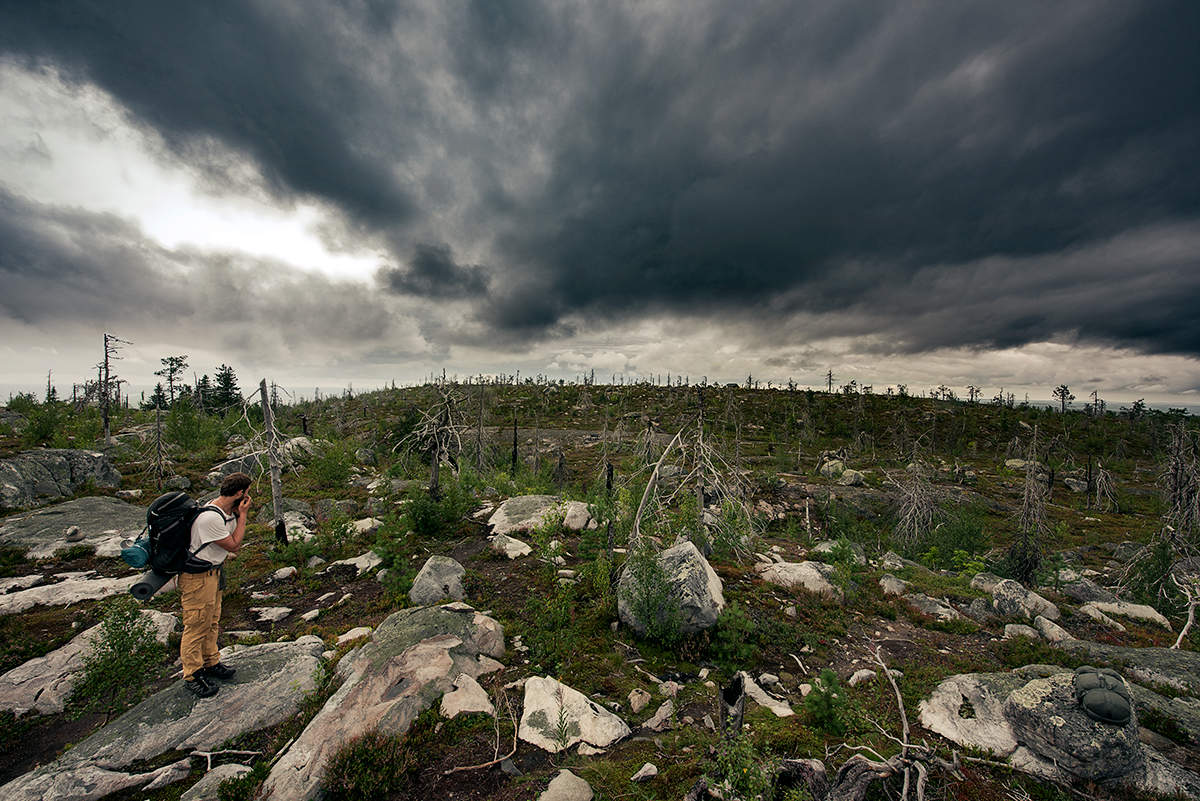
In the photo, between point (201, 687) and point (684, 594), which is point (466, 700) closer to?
point (201, 687)

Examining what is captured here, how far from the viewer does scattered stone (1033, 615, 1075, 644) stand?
9.20 meters

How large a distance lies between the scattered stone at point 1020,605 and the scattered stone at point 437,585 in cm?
1428

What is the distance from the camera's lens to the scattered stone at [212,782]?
14.1ft

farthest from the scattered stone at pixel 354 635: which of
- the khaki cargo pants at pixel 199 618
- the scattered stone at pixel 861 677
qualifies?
the scattered stone at pixel 861 677

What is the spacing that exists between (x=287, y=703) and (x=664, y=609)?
607cm

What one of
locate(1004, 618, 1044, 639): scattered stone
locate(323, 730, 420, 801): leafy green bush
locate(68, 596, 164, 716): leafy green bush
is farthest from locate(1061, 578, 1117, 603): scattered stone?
locate(68, 596, 164, 716): leafy green bush

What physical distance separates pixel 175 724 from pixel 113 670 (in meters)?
1.77

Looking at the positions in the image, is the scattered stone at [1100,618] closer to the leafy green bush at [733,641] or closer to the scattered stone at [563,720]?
the leafy green bush at [733,641]

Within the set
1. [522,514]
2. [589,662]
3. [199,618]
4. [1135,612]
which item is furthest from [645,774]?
[1135,612]

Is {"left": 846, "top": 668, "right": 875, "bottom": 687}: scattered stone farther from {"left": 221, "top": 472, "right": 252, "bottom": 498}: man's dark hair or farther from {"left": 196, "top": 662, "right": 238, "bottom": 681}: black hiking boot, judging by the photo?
{"left": 221, "top": 472, "right": 252, "bottom": 498}: man's dark hair

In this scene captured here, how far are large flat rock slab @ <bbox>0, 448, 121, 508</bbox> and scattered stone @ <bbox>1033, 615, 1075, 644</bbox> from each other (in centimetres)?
3475

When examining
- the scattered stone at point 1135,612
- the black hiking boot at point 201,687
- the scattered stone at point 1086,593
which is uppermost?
the black hiking boot at point 201,687

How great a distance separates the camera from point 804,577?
11.2 metres

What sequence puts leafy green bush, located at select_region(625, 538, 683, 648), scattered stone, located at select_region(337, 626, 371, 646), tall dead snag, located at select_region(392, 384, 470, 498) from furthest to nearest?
tall dead snag, located at select_region(392, 384, 470, 498), leafy green bush, located at select_region(625, 538, 683, 648), scattered stone, located at select_region(337, 626, 371, 646)
